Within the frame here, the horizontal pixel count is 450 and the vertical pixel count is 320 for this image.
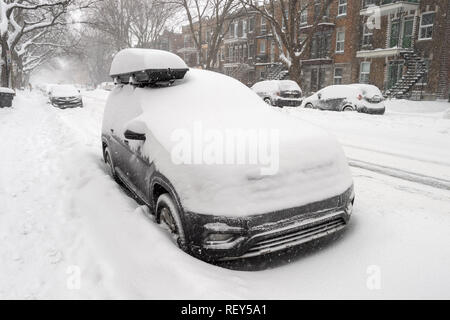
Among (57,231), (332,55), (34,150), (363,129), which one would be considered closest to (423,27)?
(332,55)

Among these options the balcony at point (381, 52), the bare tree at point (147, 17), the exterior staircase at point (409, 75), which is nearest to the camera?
the exterior staircase at point (409, 75)

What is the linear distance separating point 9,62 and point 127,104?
74.3 feet

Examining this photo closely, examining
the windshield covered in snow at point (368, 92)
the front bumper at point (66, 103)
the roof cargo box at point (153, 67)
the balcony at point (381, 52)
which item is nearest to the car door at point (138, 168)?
the roof cargo box at point (153, 67)

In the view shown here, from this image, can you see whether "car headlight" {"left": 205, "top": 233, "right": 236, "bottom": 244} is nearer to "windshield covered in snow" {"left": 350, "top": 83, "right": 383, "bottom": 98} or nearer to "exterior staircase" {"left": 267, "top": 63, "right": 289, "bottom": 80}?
"windshield covered in snow" {"left": 350, "top": 83, "right": 383, "bottom": 98}

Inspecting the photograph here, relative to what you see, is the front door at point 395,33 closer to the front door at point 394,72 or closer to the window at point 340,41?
the front door at point 394,72

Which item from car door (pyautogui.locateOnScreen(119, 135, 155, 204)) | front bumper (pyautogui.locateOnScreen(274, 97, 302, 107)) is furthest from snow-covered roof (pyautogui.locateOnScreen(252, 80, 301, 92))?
car door (pyautogui.locateOnScreen(119, 135, 155, 204))

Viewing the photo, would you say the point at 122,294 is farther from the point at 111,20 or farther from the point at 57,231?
the point at 111,20

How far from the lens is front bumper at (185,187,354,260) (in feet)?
8.71

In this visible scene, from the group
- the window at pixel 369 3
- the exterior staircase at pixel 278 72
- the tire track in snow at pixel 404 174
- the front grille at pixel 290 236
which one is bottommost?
the tire track in snow at pixel 404 174

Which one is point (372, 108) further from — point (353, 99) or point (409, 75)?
point (409, 75)

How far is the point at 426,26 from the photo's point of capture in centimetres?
2498

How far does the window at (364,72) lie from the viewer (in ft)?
96.1

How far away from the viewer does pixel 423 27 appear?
993 inches

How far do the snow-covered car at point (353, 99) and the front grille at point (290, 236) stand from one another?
13656 millimetres
